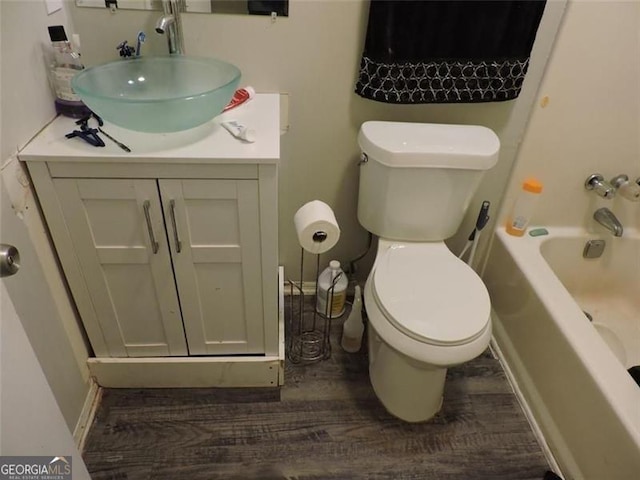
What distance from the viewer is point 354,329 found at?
5.24 ft

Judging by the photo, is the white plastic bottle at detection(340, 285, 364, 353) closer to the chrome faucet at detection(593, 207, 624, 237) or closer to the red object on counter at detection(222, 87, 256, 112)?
the red object on counter at detection(222, 87, 256, 112)

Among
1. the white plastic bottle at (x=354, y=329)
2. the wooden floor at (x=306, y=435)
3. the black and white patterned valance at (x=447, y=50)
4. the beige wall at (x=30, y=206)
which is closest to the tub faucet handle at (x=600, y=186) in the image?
the black and white patterned valance at (x=447, y=50)

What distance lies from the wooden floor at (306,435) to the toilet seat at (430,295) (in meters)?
0.41

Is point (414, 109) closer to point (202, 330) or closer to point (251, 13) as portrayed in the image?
point (251, 13)

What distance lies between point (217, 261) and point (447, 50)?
→ 91 cm

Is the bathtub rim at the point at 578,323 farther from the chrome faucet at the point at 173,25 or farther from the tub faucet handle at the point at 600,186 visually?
the chrome faucet at the point at 173,25

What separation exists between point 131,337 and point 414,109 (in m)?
1.16

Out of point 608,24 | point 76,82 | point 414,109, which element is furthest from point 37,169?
point 608,24

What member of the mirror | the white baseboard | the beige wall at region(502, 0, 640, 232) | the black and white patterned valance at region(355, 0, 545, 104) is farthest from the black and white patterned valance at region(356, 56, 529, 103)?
the white baseboard

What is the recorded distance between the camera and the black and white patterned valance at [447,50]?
125 cm

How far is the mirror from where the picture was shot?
1233 millimetres

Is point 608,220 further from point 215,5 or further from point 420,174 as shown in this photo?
point 215,5

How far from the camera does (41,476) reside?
2.34 feet

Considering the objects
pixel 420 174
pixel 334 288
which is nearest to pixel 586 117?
pixel 420 174
